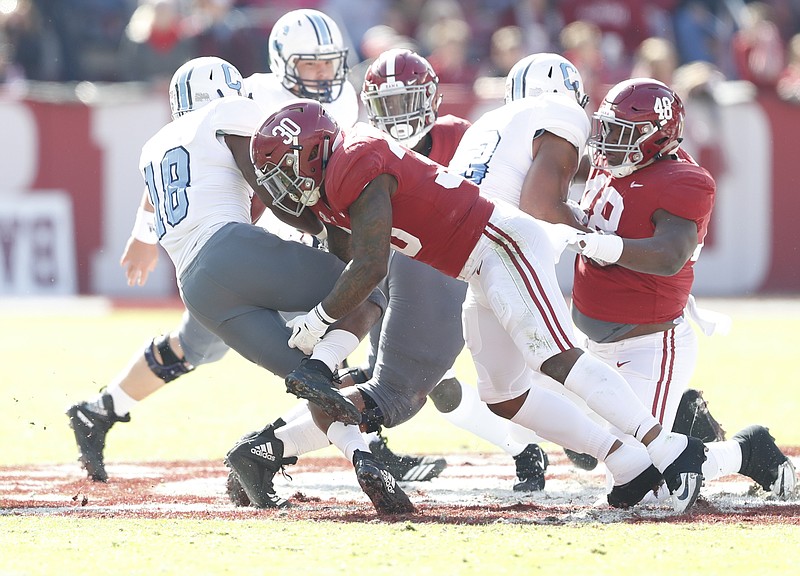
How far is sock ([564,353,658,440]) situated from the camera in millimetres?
4535

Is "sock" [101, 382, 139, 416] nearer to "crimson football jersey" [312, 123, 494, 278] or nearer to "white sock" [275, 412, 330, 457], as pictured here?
"white sock" [275, 412, 330, 457]

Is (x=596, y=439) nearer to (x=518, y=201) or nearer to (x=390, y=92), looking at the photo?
(x=518, y=201)

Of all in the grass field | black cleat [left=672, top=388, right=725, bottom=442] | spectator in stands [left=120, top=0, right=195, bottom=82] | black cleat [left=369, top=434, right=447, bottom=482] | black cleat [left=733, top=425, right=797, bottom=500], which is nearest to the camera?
the grass field

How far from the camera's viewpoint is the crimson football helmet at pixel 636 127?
495cm

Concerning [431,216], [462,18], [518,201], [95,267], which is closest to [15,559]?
[431,216]

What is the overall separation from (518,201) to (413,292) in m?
0.62

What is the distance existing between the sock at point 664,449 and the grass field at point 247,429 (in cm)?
38

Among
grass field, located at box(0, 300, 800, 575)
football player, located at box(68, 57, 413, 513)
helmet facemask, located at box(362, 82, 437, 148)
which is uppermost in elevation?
helmet facemask, located at box(362, 82, 437, 148)

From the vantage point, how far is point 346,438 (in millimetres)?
4695

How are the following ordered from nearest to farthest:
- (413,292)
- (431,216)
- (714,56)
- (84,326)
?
(431,216), (413,292), (84,326), (714,56)

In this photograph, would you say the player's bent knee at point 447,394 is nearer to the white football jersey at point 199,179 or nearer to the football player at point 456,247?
the football player at point 456,247

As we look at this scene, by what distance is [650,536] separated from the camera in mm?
4020

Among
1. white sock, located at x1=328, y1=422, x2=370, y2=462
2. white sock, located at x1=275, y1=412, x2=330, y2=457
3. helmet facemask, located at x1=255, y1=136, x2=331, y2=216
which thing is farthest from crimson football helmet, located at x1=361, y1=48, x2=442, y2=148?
white sock, located at x1=328, y1=422, x2=370, y2=462

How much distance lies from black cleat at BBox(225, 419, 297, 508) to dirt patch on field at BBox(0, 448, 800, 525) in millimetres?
→ 72
